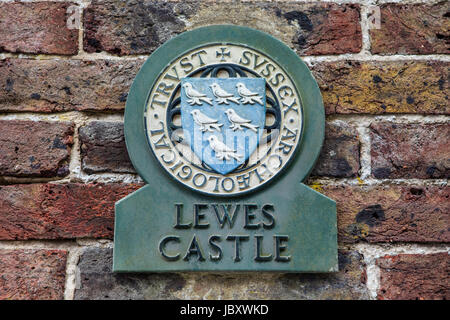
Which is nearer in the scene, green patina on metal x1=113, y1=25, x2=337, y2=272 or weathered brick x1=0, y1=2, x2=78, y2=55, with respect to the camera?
green patina on metal x1=113, y1=25, x2=337, y2=272

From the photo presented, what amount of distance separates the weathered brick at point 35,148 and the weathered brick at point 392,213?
538 millimetres

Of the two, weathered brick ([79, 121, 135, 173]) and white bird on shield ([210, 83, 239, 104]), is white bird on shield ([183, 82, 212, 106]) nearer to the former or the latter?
white bird on shield ([210, 83, 239, 104])

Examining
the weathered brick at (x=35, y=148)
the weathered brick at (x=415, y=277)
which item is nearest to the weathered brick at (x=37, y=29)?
the weathered brick at (x=35, y=148)

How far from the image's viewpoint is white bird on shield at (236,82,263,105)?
100 centimetres

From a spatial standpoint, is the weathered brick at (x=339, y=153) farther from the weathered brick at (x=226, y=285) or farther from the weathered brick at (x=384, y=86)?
the weathered brick at (x=226, y=285)

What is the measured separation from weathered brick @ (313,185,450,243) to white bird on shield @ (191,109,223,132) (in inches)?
9.7

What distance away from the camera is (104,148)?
40.8 inches

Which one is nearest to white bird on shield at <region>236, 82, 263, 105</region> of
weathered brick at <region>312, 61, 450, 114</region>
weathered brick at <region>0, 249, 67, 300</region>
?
weathered brick at <region>312, 61, 450, 114</region>

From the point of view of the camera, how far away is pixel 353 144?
3.40 feet

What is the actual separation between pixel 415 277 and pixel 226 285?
377 millimetres

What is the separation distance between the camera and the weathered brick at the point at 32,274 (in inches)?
38.8

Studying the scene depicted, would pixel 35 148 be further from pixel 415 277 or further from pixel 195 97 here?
pixel 415 277

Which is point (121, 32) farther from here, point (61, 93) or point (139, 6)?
point (61, 93)

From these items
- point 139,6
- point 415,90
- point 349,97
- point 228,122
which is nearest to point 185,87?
point 228,122
